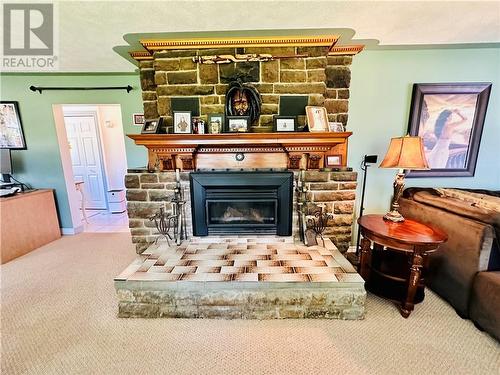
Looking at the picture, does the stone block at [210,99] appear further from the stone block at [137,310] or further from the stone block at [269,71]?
the stone block at [137,310]

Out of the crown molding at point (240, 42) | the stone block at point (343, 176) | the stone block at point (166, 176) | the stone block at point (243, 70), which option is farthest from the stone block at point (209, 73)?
the stone block at point (343, 176)

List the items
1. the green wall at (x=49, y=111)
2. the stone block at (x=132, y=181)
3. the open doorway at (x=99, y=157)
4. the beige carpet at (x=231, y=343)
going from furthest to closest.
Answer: the open doorway at (x=99, y=157) < the green wall at (x=49, y=111) < the stone block at (x=132, y=181) < the beige carpet at (x=231, y=343)

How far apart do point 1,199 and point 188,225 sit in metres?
2.35

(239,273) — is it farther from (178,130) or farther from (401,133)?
(401,133)

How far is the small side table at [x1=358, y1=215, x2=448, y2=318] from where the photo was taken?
1.58m

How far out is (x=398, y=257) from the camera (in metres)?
2.04

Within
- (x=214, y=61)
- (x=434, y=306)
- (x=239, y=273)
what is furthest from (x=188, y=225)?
(x=434, y=306)

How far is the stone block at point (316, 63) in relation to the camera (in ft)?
6.86

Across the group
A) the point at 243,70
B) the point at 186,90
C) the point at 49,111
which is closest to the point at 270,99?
the point at 243,70

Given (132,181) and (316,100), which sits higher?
(316,100)

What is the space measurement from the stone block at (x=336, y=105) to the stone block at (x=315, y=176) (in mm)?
669

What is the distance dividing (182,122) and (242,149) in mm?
643

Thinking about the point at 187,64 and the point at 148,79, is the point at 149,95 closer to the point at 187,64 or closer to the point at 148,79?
the point at 148,79

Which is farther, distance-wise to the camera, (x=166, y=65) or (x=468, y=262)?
(x=166, y=65)
